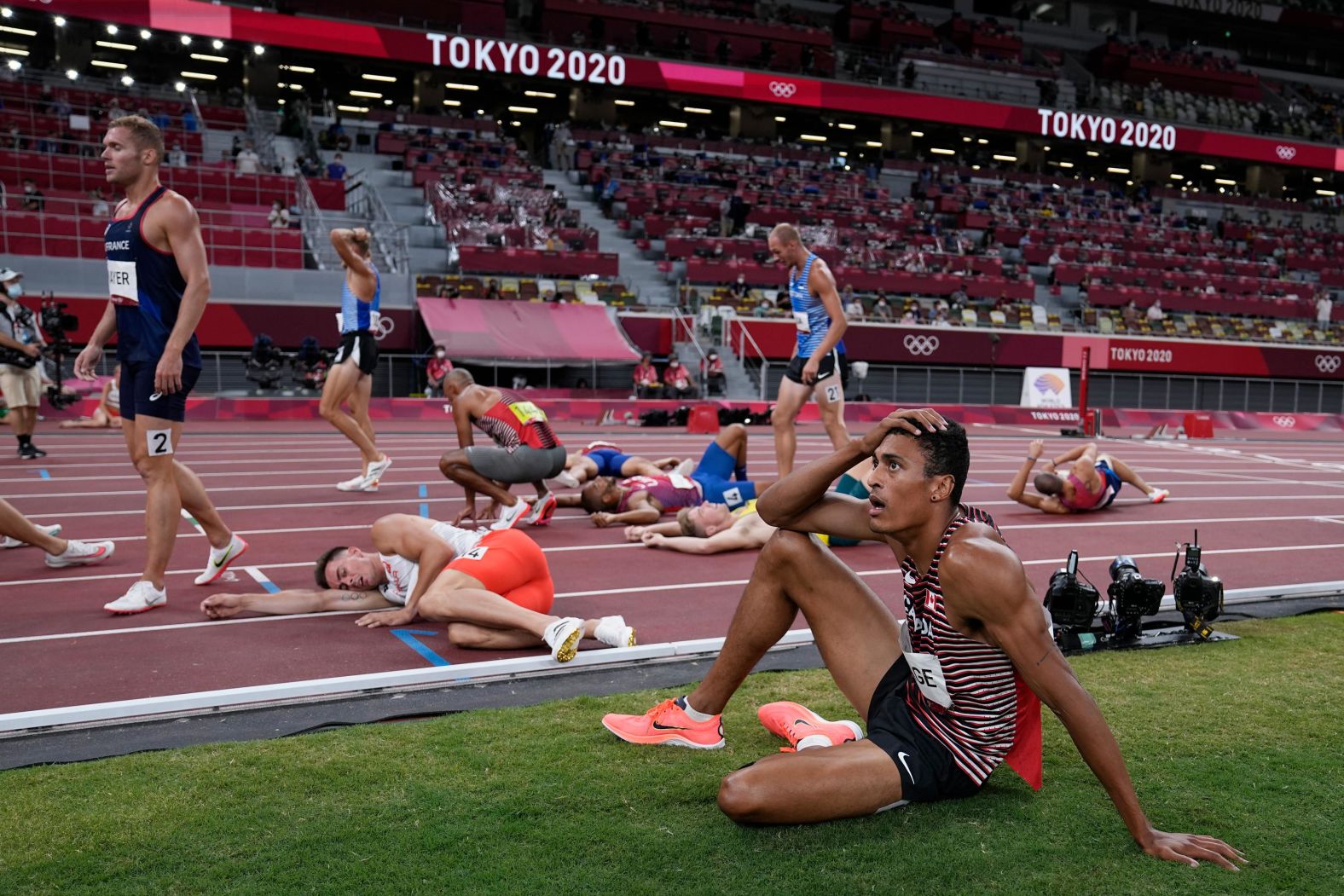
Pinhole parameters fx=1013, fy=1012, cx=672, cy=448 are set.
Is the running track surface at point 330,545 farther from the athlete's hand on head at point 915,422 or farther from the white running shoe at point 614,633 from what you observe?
the athlete's hand on head at point 915,422

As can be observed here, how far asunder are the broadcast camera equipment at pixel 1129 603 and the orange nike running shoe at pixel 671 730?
91.5 inches

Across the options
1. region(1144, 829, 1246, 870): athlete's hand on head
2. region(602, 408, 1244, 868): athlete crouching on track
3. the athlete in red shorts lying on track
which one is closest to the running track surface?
the athlete in red shorts lying on track

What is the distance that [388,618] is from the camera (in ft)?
16.9

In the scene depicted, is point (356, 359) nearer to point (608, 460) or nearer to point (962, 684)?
point (608, 460)

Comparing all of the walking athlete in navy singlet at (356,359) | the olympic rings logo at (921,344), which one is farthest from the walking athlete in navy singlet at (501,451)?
the olympic rings logo at (921,344)

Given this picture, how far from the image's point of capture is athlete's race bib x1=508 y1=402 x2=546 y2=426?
8.05m

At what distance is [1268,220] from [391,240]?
37686mm

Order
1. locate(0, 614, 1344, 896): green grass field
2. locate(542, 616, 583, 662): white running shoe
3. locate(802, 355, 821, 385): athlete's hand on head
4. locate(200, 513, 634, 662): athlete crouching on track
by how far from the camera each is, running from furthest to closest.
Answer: locate(802, 355, 821, 385): athlete's hand on head, locate(200, 513, 634, 662): athlete crouching on track, locate(542, 616, 583, 662): white running shoe, locate(0, 614, 1344, 896): green grass field

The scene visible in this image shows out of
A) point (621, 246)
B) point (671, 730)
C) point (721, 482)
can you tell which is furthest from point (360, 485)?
point (621, 246)

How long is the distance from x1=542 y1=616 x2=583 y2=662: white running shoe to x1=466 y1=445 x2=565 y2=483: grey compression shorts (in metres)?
3.29

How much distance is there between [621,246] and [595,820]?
2561 centimetres

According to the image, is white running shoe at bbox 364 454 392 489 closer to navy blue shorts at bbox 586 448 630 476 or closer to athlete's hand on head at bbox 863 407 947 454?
navy blue shorts at bbox 586 448 630 476

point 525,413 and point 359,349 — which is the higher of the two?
point 359,349

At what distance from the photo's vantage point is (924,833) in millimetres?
2963
